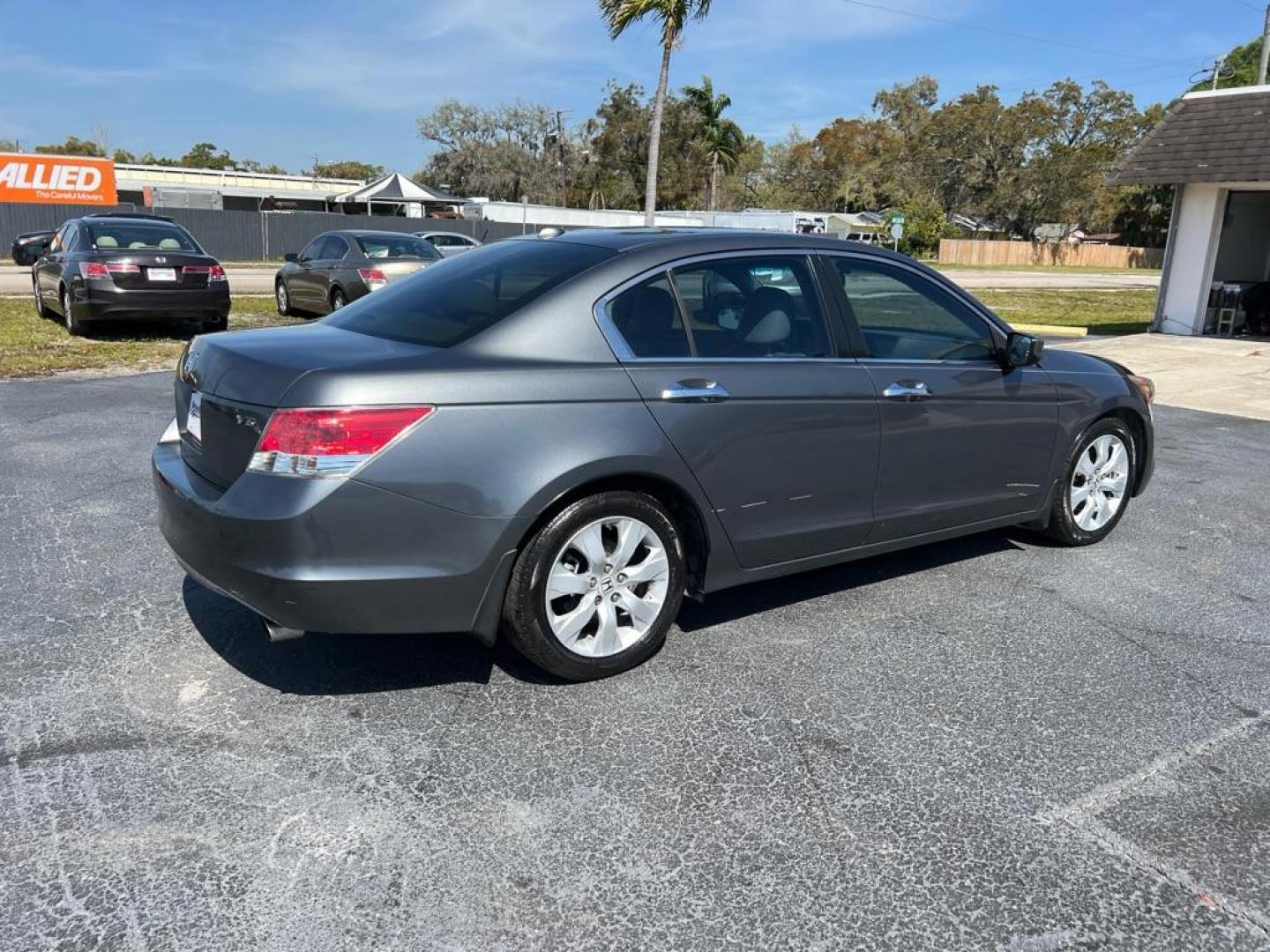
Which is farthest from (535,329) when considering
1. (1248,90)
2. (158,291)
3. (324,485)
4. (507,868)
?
(1248,90)

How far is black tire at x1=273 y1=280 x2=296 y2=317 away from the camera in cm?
1598

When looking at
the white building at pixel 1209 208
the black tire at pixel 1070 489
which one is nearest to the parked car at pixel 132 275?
the black tire at pixel 1070 489

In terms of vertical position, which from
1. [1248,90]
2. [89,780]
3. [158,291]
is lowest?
[89,780]

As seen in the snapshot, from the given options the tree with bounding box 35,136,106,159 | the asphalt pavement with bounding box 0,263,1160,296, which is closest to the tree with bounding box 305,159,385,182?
the tree with bounding box 35,136,106,159

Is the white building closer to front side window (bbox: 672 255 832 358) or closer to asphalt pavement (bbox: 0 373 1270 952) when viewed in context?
asphalt pavement (bbox: 0 373 1270 952)

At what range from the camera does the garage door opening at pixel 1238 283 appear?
56.1 ft

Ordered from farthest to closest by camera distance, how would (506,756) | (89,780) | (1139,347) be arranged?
(1139,347) < (506,756) < (89,780)

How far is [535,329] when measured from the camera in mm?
3502

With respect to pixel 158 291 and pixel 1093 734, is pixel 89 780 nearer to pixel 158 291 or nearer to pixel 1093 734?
pixel 1093 734

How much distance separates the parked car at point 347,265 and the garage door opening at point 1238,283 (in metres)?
13.0

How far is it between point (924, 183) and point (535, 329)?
74935mm

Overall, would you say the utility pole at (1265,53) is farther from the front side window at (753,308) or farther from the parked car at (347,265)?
the front side window at (753,308)

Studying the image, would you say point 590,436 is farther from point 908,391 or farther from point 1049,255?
point 1049,255

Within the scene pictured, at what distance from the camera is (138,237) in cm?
1255
